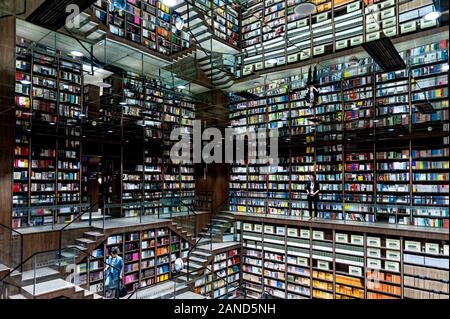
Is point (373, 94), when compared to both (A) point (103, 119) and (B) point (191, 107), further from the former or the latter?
(A) point (103, 119)

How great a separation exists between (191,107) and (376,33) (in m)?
4.72

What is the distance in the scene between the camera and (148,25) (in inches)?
283

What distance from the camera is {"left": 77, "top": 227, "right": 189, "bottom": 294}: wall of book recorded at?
5.65 m

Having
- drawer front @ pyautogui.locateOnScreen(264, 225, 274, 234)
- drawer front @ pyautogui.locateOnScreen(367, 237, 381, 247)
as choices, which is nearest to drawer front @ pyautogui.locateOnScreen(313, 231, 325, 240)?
drawer front @ pyautogui.locateOnScreen(367, 237, 381, 247)

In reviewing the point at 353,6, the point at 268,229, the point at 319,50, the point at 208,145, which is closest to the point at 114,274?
the point at 268,229

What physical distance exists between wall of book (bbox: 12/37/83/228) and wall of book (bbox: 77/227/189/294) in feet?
3.49

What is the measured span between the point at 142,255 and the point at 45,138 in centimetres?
320

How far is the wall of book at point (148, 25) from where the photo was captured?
6402 mm

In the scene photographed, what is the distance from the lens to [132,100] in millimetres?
7441

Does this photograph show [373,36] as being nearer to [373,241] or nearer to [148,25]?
[373,241]

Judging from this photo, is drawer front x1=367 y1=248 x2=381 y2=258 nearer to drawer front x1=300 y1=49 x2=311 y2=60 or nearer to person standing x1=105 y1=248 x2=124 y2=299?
drawer front x1=300 y1=49 x2=311 y2=60

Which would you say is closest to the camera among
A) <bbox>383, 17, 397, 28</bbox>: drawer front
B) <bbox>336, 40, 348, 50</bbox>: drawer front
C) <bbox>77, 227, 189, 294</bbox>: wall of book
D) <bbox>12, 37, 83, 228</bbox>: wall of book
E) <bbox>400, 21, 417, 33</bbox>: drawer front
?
<bbox>400, 21, 417, 33</bbox>: drawer front

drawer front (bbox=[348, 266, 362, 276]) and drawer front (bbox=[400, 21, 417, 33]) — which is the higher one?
drawer front (bbox=[400, 21, 417, 33])
